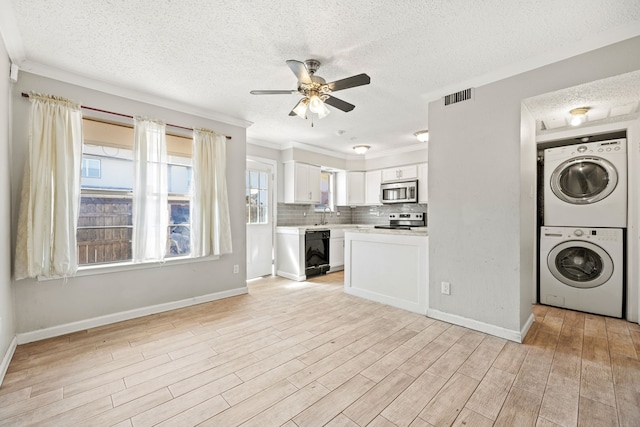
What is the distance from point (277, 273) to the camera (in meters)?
5.27

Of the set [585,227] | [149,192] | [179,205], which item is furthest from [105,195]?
[585,227]

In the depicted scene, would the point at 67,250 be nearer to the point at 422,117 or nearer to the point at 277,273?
the point at 277,273

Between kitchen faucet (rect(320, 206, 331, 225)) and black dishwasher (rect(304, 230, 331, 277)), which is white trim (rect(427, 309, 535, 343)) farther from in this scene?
kitchen faucet (rect(320, 206, 331, 225))

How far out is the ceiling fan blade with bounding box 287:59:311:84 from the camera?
2.09m

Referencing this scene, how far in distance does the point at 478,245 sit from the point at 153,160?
357 centimetres

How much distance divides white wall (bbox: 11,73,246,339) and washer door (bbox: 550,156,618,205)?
4.10 m

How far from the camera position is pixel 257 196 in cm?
510

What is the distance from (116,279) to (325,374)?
96.4 inches

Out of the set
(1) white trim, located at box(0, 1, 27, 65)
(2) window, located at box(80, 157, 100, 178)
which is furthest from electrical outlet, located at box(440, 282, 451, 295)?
Answer: (1) white trim, located at box(0, 1, 27, 65)

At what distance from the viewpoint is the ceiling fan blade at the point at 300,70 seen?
2.09 meters

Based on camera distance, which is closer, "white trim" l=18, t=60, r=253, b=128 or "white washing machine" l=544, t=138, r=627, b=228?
"white trim" l=18, t=60, r=253, b=128

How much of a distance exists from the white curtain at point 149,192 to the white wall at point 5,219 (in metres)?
0.93

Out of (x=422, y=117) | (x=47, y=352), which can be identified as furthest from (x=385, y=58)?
(x=47, y=352)

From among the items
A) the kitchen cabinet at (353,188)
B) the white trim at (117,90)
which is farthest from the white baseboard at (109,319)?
the kitchen cabinet at (353,188)
